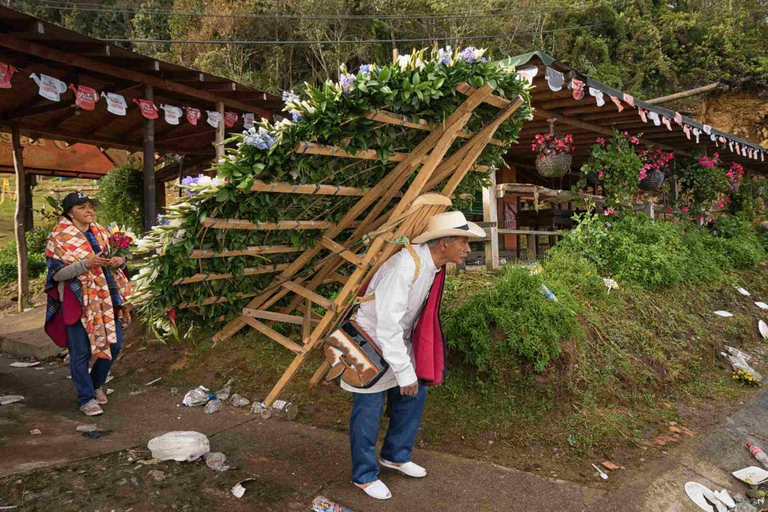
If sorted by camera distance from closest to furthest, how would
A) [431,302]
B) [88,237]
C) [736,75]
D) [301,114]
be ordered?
[301,114]
[431,302]
[88,237]
[736,75]

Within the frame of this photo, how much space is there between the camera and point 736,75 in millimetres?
17984

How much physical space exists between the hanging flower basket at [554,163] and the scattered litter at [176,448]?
19.8 feet

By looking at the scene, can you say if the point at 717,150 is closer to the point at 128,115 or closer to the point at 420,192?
the point at 420,192

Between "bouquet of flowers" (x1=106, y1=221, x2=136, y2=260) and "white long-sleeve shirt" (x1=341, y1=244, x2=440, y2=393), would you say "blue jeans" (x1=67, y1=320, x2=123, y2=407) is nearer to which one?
"bouquet of flowers" (x1=106, y1=221, x2=136, y2=260)

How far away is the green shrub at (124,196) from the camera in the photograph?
30.6 feet

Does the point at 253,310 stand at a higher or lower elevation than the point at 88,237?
lower

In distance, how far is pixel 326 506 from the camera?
8.62 feet

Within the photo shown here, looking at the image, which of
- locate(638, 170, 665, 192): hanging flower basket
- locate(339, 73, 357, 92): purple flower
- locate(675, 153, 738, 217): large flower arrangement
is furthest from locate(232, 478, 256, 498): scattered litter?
locate(675, 153, 738, 217): large flower arrangement

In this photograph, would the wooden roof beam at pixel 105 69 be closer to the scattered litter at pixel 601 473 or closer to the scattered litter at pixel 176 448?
the scattered litter at pixel 176 448

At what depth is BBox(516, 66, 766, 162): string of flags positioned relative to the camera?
506 cm

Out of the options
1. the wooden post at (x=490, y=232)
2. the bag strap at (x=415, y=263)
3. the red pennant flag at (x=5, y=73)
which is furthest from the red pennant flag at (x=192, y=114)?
the bag strap at (x=415, y=263)

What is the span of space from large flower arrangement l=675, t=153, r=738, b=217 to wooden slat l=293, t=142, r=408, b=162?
950cm

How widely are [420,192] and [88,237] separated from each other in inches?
111

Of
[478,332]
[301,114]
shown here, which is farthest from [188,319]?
[478,332]
